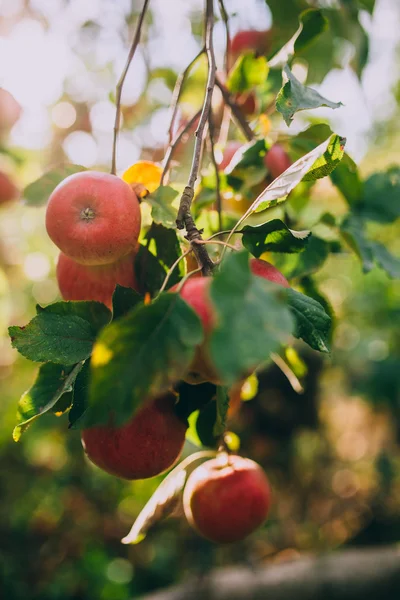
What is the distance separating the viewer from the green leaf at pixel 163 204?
660 millimetres

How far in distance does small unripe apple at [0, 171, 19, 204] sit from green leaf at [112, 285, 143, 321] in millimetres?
1650

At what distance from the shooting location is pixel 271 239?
2.06 ft

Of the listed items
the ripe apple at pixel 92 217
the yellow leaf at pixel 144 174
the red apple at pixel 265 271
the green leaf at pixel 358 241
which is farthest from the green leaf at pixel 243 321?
the green leaf at pixel 358 241

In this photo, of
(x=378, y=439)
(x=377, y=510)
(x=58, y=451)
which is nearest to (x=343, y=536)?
(x=377, y=510)

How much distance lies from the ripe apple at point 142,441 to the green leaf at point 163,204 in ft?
0.74

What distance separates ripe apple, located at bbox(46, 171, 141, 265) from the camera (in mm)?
631

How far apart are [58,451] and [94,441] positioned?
7.54ft

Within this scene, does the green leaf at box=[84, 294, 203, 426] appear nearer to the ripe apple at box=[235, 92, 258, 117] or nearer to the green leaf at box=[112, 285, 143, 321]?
the green leaf at box=[112, 285, 143, 321]

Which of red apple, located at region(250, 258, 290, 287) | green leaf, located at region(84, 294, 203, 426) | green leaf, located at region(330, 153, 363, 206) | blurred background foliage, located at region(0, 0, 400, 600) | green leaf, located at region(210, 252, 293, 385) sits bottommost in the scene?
blurred background foliage, located at region(0, 0, 400, 600)

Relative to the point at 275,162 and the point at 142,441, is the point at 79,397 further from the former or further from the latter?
the point at 275,162

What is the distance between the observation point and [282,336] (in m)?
0.35

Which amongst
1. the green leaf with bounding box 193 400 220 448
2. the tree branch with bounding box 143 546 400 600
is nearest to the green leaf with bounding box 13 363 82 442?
the green leaf with bounding box 193 400 220 448

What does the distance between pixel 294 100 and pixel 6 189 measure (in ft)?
5.60

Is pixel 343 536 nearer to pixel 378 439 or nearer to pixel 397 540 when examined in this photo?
pixel 397 540
